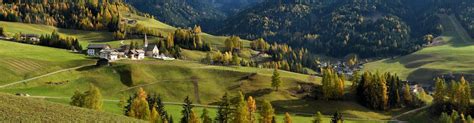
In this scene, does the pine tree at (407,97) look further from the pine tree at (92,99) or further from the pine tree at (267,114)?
the pine tree at (92,99)

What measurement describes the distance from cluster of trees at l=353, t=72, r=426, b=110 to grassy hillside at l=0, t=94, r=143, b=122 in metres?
126

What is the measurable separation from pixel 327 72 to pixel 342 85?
679 cm

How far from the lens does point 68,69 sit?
600ft

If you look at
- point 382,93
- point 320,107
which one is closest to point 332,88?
point 320,107

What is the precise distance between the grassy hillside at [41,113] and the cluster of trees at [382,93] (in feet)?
413

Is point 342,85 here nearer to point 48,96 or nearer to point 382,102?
point 382,102

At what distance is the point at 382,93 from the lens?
585 ft

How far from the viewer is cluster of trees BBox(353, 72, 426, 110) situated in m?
178

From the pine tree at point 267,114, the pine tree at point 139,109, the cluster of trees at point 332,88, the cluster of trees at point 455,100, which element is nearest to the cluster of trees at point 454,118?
the cluster of trees at point 455,100

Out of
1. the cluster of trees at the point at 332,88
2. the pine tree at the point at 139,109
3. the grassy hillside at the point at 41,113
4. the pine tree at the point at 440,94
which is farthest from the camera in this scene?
the cluster of trees at the point at 332,88

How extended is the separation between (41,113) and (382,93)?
137m

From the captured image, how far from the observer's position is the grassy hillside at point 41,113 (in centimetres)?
5872

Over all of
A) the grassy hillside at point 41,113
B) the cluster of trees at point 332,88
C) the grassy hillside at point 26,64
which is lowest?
the cluster of trees at point 332,88

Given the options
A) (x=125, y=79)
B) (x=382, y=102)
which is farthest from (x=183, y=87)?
(x=382, y=102)
